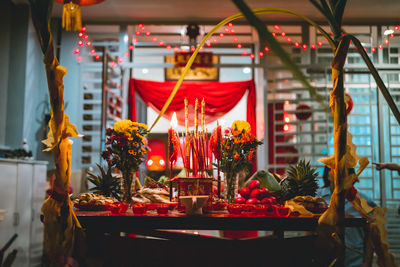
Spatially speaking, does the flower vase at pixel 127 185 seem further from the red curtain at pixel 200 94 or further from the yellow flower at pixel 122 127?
the red curtain at pixel 200 94

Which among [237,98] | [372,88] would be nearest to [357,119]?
[372,88]

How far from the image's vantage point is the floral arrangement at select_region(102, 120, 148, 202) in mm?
2180

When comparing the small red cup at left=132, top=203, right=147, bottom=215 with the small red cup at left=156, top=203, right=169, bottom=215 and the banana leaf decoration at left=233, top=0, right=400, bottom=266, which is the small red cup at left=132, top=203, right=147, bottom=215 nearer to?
the small red cup at left=156, top=203, right=169, bottom=215

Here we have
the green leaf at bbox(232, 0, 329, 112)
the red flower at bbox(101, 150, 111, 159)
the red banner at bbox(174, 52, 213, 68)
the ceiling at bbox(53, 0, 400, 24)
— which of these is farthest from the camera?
the red banner at bbox(174, 52, 213, 68)

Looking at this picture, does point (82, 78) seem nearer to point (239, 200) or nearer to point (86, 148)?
point (86, 148)

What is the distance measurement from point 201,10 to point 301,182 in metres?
4.48

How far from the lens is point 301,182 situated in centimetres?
207

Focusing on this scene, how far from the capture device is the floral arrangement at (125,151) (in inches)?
85.8

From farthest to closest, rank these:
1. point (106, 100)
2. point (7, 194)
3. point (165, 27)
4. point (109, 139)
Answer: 1. point (165, 27)
2. point (106, 100)
3. point (7, 194)
4. point (109, 139)

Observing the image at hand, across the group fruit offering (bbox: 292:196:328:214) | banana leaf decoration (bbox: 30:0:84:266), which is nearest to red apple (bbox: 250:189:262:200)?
fruit offering (bbox: 292:196:328:214)

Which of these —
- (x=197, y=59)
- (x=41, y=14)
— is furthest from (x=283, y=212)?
(x=197, y=59)

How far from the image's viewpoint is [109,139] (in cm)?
217

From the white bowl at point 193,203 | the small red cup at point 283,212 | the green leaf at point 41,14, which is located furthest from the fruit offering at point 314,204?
the green leaf at point 41,14

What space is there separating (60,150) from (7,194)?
3475mm
